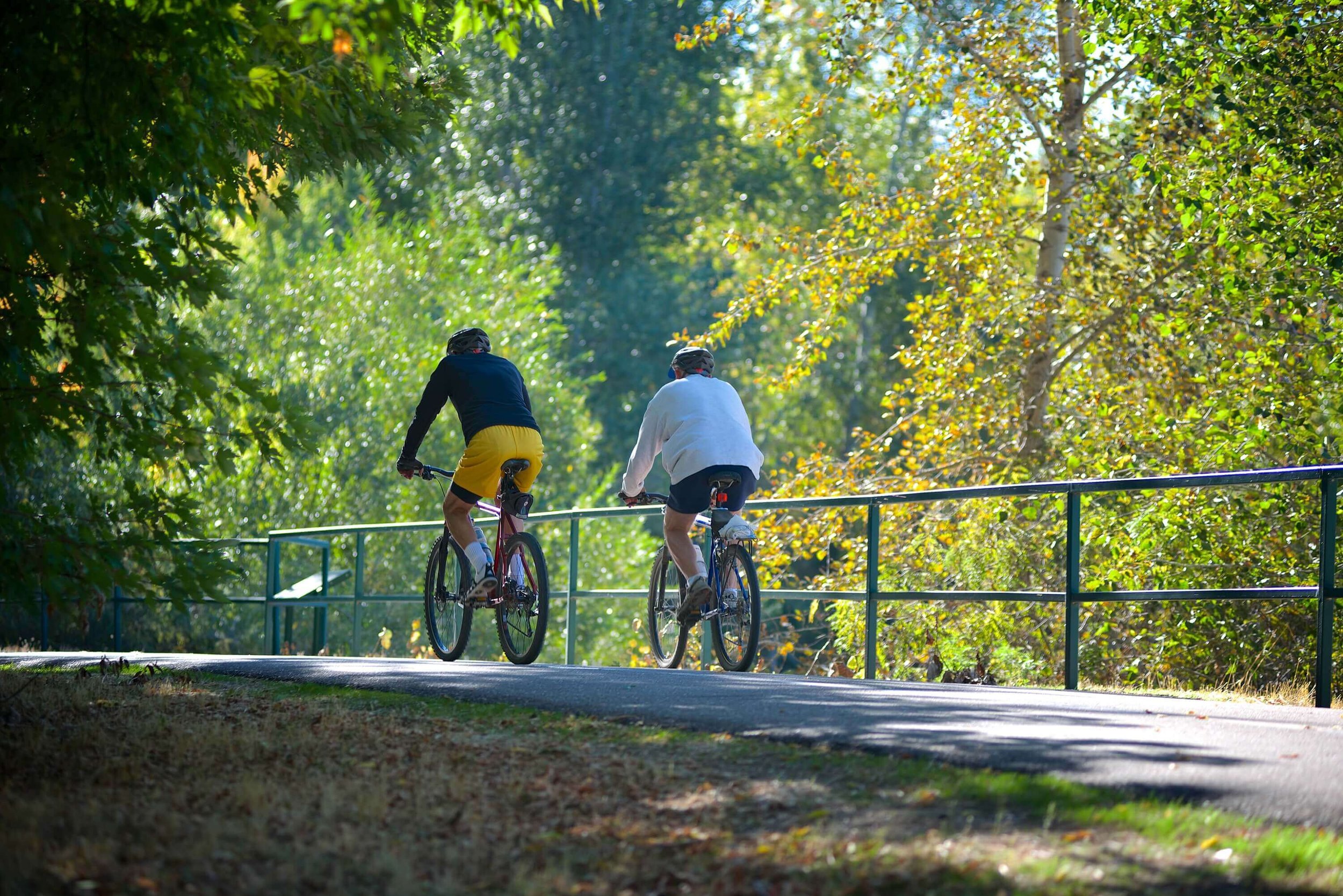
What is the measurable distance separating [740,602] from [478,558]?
1749 mm

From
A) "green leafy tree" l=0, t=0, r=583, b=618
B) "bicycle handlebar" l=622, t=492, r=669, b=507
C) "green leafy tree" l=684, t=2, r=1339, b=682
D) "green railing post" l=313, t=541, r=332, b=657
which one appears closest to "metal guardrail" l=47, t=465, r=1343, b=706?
"bicycle handlebar" l=622, t=492, r=669, b=507

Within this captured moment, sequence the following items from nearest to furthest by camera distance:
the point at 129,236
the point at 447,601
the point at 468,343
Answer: the point at 129,236 < the point at 468,343 < the point at 447,601

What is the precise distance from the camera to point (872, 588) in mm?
10391

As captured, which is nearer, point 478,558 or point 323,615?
point 478,558

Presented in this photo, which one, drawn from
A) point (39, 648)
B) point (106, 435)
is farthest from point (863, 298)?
point (106, 435)

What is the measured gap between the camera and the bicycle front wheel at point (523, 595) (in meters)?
9.91

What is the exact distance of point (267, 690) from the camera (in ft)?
25.9

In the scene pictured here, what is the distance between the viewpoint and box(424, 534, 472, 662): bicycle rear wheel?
34.5 ft

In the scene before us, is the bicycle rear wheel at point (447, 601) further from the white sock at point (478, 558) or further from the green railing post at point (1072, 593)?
the green railing post at point (1072, 593)

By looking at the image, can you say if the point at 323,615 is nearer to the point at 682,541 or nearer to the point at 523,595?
the point at 523,595

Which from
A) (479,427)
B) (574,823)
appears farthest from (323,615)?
(574,823)

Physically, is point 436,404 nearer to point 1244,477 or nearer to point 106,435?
point 106,435

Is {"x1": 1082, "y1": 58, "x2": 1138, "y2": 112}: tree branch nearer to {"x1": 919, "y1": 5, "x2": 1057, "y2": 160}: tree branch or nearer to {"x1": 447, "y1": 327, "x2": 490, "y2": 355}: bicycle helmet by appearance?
{"x1": 919, "y1": 5, "x2": 1057, "y2": 160}: tree branch

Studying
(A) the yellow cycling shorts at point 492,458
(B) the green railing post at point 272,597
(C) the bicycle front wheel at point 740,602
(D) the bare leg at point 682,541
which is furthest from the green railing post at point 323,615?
(C) the bicycle front wheel at point 740,602
